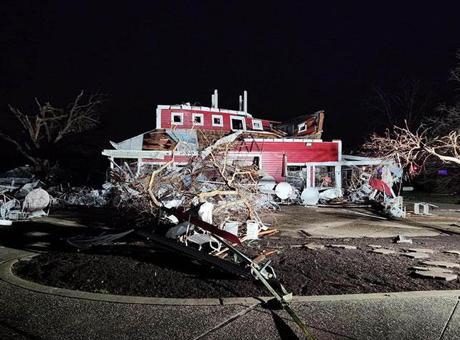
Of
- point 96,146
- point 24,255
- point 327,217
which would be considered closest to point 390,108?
point 96,146

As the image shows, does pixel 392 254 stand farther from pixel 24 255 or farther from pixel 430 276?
pixel 24 255

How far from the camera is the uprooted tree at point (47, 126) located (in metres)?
26.2

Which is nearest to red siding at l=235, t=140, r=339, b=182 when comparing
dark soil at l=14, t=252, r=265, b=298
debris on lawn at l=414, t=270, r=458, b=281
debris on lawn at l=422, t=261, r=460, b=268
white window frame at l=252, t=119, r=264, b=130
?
white window frame at l=252, t=119, r=264, b=130

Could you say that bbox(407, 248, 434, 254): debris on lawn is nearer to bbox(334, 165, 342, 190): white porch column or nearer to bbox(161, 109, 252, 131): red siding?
bbox(334, 165, 342, 190): white porch column

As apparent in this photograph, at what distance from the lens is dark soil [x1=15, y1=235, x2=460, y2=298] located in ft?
17.2

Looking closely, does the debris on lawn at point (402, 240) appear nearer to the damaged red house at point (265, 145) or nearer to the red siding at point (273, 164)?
the damaged red house at point (265, 145)

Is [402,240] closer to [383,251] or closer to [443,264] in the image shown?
[383,251]

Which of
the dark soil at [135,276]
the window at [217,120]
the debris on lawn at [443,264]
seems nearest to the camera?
the dark soil at [135,276]

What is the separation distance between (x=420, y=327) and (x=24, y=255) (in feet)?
20.5

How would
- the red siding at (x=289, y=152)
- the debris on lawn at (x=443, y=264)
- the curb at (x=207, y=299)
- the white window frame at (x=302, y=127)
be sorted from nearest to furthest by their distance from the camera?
the curb at (x=207, y=299)
the debris on lawn at (x=443, y=264)
the red siding at (x=289, y=152)
the white window frame at (x=302, y=127)

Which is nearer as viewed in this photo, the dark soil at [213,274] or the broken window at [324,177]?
the dark soil at [213,274]

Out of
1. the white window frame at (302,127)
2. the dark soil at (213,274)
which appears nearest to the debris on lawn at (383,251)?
the dark soil at (213,274)

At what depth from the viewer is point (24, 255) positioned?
735 cm

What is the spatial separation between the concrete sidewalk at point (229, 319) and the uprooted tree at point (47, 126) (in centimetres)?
2278
